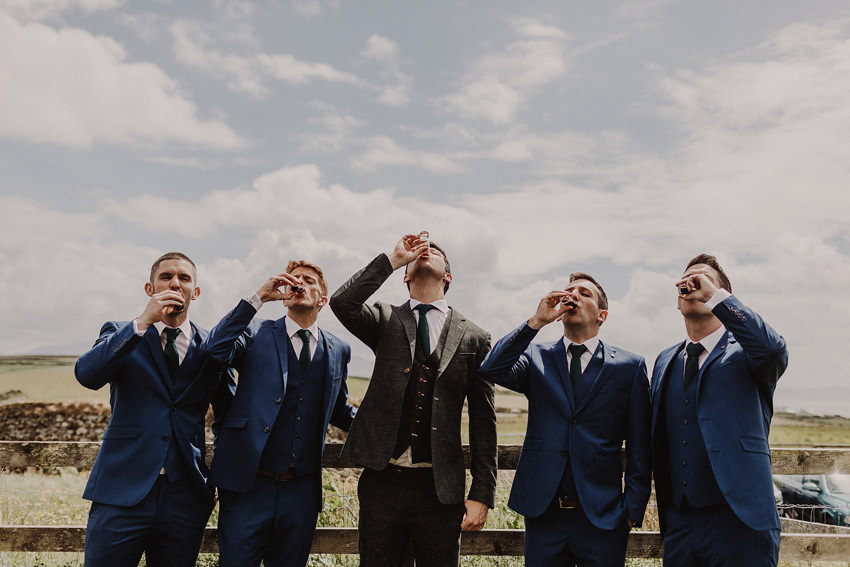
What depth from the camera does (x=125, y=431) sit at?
12.8 feet

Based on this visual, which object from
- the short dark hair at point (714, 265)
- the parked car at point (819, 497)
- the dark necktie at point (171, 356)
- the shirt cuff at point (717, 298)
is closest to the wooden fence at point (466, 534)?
the dark necktie at point (171, 356)

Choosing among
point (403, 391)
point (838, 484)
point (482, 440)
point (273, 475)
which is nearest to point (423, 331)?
point (403, 391)

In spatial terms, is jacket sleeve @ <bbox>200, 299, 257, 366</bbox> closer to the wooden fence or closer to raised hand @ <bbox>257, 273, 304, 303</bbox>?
raised hand @ <bbox>257, 273, 304, 303</bbox>

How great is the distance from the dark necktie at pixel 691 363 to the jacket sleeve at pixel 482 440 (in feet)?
4.11

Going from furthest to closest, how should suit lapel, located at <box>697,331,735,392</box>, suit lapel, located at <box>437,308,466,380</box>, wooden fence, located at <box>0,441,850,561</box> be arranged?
wooden fence, located at <box>0,441,850,561</box>, suit lapel, located at <box>437,308,466,380</box>, suit lapel, located at <box>697,331,735,392</box>

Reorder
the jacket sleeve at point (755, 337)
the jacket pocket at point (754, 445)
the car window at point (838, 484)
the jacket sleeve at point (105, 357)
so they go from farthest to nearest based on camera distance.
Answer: the car window at point (838, 484) → the jacket sleeve at point (105, 357) → the jacket pocket at point (754, 445) → the jacket sleeve at point (755, 337)

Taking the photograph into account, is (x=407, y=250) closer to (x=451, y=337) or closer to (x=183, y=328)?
(x=451, y=337)

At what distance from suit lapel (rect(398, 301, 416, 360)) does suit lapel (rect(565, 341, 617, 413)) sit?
1151 millimetres

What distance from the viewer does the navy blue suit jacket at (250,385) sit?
3885 millimetres

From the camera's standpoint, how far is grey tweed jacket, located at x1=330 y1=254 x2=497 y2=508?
153 inches

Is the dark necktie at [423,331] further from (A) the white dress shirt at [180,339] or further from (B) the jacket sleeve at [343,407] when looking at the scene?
(A) the white dress shirt at [180,339]

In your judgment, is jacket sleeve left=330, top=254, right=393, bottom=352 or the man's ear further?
the man's ear

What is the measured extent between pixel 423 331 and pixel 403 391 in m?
0.44

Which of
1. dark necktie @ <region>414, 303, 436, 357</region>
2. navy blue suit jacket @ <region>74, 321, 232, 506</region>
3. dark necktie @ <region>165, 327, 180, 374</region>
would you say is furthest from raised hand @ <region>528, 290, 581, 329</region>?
dark necktie @ <region>165, 327, 180, 374</region>
